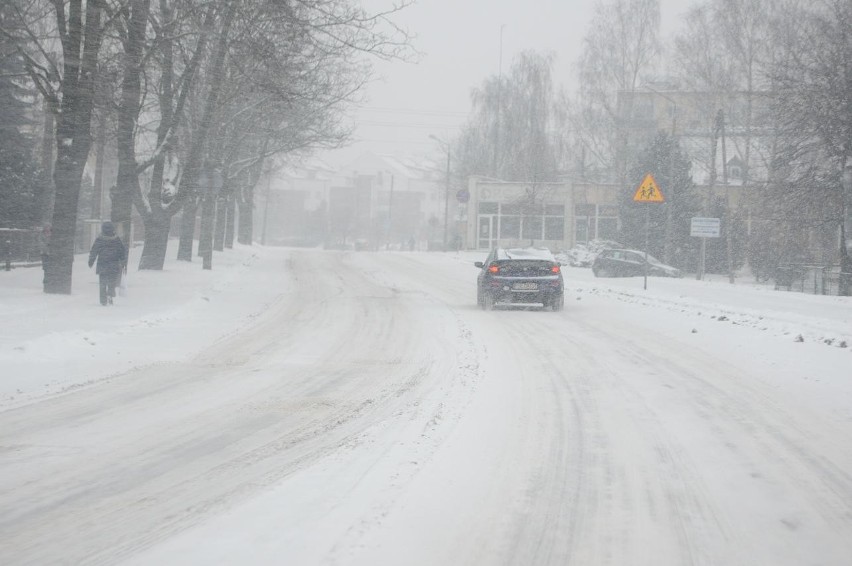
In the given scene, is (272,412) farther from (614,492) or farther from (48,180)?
(48,180)

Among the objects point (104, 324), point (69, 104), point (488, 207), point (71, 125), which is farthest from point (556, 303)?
point (488, 207)

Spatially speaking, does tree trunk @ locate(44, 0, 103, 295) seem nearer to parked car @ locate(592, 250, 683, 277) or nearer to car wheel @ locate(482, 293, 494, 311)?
car wheel @ locate(482, 293, 494, 311)

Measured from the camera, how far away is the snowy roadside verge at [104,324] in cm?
996

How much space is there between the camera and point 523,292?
19.2 m

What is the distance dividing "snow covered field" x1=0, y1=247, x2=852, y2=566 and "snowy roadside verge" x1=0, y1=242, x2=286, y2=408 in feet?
0.29

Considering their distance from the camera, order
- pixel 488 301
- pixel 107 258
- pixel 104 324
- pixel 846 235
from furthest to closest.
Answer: pixel 846 235, pixel 488 301, pixel 107 258, pixel 104 324

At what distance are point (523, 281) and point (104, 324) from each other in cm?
887

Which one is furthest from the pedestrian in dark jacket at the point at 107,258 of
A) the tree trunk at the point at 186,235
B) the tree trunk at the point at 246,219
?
the tree trunk at the point at 246,219

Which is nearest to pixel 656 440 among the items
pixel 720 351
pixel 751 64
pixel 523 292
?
pixel 720 351

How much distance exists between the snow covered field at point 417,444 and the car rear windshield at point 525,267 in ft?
14.4

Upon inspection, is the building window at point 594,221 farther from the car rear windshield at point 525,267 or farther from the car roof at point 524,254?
the car rear windshield at point 525,267

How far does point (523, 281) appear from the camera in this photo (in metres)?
19.2

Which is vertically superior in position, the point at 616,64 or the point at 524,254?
the point at 616,64

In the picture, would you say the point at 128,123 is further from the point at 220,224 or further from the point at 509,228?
the point at 509,228
